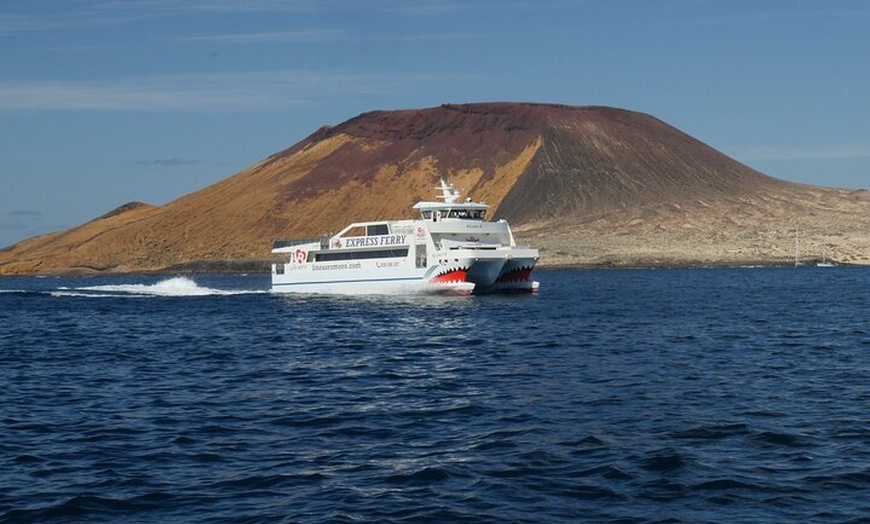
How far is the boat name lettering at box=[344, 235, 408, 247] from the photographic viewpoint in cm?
7875

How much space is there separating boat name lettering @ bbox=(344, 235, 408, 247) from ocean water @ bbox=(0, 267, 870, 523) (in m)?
26.0

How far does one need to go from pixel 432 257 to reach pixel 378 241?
502 centimetres

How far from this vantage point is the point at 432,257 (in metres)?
76.8

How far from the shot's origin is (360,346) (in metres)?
44.1

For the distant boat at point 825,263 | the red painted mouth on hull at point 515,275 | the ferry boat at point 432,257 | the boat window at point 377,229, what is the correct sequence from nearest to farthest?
the ferry boat at point 432,257 → the red painted mouth on hull at point 515,275 → the boat window at point 377,229 → the distant boat at point 825,263

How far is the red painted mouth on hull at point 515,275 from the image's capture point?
7956cm

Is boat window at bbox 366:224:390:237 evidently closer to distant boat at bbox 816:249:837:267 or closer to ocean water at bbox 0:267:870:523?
ocean water at bbox 0:267:870:523

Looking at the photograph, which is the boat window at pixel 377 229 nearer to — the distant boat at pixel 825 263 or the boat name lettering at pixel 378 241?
the boat name lettering at pixel 378 241

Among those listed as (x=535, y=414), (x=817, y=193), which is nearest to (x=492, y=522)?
(x=535, y=414)

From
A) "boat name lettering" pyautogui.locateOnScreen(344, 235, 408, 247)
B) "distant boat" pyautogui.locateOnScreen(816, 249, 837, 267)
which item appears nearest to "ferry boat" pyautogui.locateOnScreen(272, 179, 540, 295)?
"boat name lettering" pyautogui.locateOnScreen(344, 235, 408, 247)

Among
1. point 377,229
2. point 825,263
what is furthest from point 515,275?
point 825,263

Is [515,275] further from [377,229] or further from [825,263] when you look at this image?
[825,263]

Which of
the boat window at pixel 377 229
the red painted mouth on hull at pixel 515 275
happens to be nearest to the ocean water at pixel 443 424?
the red painted mouth on hull at pixel 515 275

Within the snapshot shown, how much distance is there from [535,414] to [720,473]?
691 centimetres
